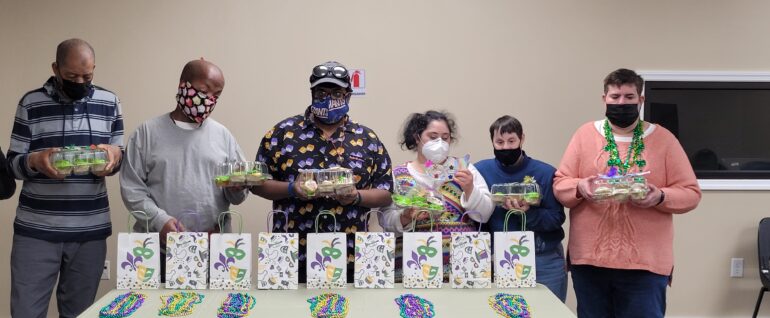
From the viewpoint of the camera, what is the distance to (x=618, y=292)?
2.58 m

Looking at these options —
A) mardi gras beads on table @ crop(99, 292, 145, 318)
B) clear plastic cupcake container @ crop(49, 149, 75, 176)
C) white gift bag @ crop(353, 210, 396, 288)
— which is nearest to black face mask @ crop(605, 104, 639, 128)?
white gift bag @ crop(353, 210, 396, 288)

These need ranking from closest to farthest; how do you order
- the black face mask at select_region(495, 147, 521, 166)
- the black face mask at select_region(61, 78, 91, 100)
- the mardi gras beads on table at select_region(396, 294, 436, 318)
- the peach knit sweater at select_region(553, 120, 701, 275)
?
the mardi gras beads on table at select_region(396, 294, 436, 318)
the peach knit sweater at select_region(553, 120, 701, 275)
the black face mask at select_region(61, 78, 91, 100)
the black face mask at select_region(495, 147, 521, 166)

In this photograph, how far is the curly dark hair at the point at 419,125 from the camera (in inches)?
109

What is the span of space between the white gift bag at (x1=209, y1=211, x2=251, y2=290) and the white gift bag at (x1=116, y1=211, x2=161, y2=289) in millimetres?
200

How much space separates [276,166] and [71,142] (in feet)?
2.93

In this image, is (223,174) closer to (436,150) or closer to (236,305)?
(236,305)

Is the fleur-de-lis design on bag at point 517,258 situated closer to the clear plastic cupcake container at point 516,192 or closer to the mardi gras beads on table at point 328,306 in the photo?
the clear plastic cupcake container at point 516,192

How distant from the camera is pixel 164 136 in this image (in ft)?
8.40

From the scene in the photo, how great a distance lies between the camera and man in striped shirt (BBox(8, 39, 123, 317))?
2572 mm

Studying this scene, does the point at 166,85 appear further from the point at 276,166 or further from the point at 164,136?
the point at 276,166

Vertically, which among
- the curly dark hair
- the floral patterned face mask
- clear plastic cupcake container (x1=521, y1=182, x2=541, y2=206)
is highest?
the floral patterned face mask

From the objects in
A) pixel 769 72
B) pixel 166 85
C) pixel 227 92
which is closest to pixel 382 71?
pixel 227 92

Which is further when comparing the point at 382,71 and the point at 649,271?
the point at 382,71

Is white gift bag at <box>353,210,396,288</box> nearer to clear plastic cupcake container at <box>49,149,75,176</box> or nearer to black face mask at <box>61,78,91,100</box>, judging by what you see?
clear plastic cupcake container at <box>49,149,75,176</box>
